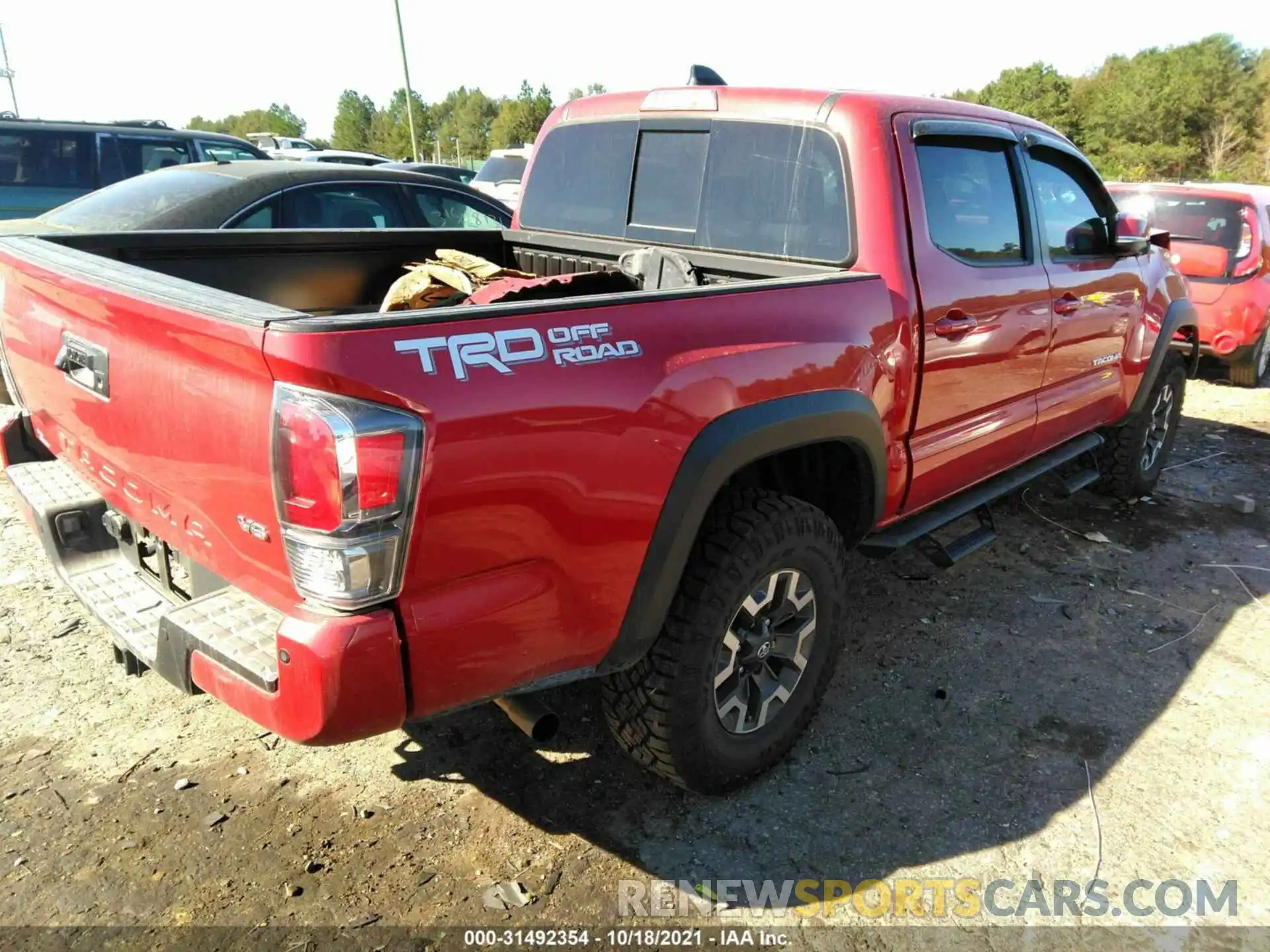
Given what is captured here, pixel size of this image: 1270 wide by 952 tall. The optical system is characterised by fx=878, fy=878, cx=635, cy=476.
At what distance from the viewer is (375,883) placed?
230 cm

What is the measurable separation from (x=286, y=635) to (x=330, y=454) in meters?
0.39

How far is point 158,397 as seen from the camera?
200 cm

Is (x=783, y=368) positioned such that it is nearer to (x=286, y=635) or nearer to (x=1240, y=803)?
(x=286, y=635)

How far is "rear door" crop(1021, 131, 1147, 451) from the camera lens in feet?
12.3

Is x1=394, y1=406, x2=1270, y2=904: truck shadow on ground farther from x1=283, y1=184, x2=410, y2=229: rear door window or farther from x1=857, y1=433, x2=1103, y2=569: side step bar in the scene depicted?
x1=283, y1=184, x2=410, y2=229: rear door window

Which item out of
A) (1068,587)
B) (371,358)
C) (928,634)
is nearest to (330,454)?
(371,358)

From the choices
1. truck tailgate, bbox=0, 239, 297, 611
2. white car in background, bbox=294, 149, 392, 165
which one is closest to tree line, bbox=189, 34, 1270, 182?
white car in background, bbox=294, 149, 392, 165

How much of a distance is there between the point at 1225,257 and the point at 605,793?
7.73 m

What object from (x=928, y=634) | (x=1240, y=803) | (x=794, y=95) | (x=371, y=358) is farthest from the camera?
(x=928, y=634)

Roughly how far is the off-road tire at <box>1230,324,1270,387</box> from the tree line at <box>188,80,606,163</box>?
58454 millimetres

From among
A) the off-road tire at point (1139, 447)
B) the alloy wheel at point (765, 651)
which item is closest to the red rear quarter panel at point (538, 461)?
the alloy wheel at point (765, 651)

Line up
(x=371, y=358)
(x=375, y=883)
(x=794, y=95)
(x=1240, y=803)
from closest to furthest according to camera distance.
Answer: (x=371, y=358) < (x=375, y=883) < (x=1240, y=803) < (x=794, y=95)

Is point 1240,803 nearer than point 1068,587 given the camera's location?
Yes

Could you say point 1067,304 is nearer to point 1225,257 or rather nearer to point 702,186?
point 702,186
